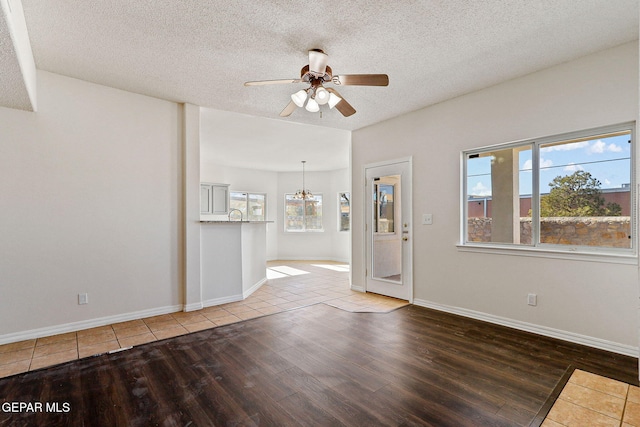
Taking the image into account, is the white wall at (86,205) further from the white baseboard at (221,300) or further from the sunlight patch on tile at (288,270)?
the sunlight patch on tile at (288,270)

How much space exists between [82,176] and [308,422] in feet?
11.2

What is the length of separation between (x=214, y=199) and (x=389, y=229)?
5.23 meters

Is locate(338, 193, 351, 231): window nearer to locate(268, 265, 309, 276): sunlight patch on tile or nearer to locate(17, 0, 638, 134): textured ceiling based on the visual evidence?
locate(268, 265, 309, 276): sunlight patch on tile

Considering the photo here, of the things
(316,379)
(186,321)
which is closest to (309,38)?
(316,379)

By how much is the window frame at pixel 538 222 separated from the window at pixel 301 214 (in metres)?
5.92

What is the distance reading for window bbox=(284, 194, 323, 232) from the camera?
31.1 ft

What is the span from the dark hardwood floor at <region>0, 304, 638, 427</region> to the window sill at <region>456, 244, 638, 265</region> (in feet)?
2.68

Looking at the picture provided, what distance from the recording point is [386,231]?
473 centimetres

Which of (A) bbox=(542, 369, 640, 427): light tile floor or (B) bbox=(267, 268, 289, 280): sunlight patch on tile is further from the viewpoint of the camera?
(B) bbox=(267, 268, 289, 280): sunlight patch on tile

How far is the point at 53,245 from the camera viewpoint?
10.5ft

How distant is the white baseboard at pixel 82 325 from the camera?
300 cm

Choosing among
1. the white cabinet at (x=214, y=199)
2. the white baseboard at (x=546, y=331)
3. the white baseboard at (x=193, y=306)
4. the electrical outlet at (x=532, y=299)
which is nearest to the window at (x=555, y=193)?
the electrical outlet at (x=532, y=299)

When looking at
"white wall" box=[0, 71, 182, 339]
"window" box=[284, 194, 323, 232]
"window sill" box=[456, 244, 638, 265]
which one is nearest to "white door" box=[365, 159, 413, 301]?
"window sill" box=[456, 244, 638, 265]

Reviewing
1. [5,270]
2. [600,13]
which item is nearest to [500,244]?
[600,13]
